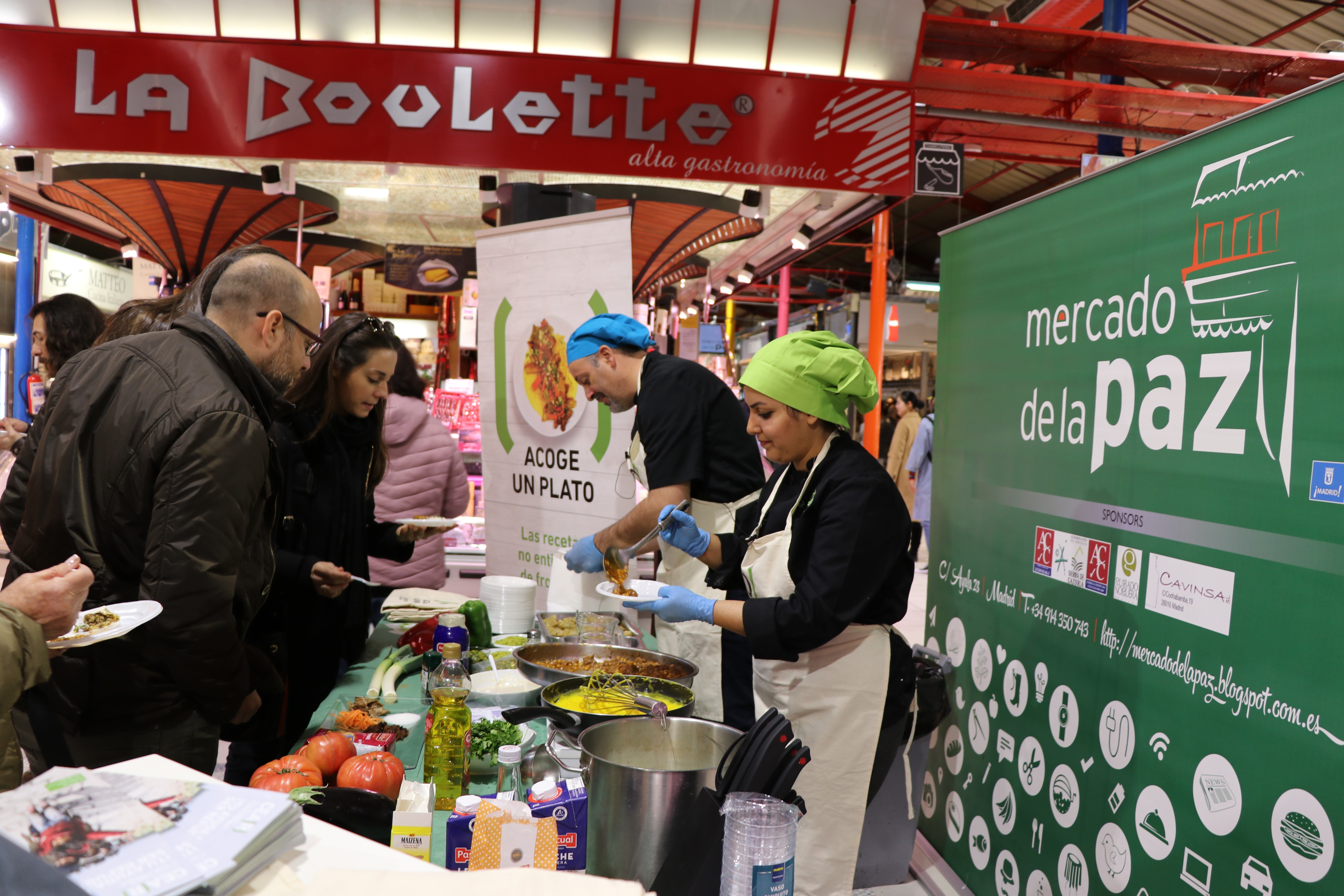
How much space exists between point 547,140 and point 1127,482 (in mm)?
4419

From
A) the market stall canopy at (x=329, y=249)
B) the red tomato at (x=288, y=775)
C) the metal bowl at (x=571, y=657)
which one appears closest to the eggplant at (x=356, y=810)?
the red tomato at (x=288, y=775)

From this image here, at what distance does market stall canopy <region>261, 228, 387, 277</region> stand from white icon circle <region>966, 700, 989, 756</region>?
11.7 m

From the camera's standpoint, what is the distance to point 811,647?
220 cm

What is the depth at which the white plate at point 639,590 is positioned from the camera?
8.42 feet

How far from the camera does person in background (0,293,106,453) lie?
12.0 ft

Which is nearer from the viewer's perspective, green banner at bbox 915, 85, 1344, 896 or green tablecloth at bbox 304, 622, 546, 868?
green tablecloth at bbox 304, 622, 546, 868

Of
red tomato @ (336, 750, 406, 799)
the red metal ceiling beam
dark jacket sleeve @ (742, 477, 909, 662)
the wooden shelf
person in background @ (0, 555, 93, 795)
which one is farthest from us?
the wooden shelf

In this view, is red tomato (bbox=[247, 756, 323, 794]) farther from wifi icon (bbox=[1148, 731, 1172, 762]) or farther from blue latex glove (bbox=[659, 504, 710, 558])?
wifi icon (bbox=[1148, 731, 1172, 762])

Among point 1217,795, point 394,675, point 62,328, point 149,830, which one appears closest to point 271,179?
point 62,328

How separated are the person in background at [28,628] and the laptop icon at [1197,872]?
255 centimetres

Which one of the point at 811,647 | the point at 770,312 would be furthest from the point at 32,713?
the point at 770,312

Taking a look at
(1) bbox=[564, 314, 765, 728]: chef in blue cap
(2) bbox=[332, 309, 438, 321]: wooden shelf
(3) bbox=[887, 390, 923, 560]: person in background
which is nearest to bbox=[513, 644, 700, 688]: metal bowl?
(1) bbox=[564, 314, 765, 728]: chef in blue cap

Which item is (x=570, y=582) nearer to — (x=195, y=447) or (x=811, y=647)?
(x=811, y=647)

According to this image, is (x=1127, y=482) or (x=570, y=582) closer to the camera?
(x=1127, y=482)
